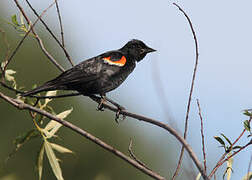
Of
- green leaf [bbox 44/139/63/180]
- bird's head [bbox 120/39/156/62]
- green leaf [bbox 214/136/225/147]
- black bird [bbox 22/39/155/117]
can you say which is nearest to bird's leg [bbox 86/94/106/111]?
black bird [bbox 22/39/155/117]

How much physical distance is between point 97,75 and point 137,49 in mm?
1020

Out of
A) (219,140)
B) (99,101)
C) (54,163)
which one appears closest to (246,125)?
(219,140)

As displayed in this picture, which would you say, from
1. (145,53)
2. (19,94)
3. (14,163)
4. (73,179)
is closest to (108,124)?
(73,179)

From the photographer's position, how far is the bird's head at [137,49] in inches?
198

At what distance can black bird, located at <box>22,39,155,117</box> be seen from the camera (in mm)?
3977

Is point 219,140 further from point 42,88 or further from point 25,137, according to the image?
point 42,88

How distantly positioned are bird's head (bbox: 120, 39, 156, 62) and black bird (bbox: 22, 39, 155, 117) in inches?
10.4

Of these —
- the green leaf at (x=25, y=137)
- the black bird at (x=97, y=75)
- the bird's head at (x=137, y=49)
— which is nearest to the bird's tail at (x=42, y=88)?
the black bird at (x=97, y=75)

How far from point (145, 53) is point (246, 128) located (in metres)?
2.67

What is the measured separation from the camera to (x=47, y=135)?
10.3 feet

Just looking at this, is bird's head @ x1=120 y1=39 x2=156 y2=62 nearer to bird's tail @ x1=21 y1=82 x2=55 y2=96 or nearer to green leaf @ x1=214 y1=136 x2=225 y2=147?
bird's tail @ x1=21 y1=82 x2=55 y2=96

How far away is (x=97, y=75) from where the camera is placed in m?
4.24

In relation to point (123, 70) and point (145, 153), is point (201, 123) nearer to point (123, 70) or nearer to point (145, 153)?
point (123, 70)

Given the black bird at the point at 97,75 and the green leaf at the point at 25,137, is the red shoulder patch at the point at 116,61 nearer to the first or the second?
the black bird at the point at 97,75
